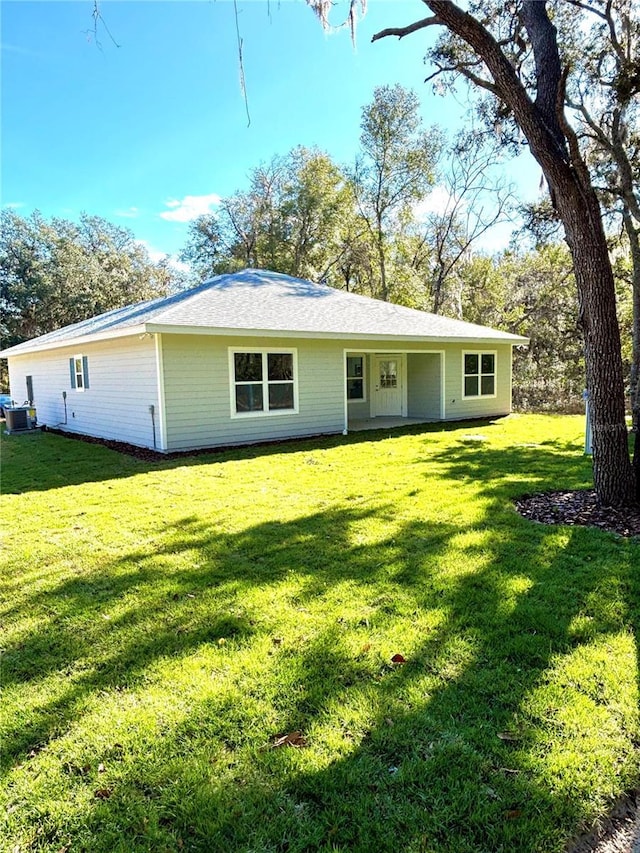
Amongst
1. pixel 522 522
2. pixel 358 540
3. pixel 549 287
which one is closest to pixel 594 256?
pixel 522 522

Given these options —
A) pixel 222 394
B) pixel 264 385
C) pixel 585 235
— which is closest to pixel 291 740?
pixel 585 235

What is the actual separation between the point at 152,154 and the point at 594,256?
18.1 metres

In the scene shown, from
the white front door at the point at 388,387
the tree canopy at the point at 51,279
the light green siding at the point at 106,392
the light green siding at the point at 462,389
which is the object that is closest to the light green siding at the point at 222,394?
the light green siding at the point at 106,392

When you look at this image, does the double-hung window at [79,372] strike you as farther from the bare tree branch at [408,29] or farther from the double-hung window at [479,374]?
the double-hung window at [479,374]

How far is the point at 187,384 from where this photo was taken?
30.7ft

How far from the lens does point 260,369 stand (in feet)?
33.7

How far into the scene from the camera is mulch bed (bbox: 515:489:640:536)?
460cm

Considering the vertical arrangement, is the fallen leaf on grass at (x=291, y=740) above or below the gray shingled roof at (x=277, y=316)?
below

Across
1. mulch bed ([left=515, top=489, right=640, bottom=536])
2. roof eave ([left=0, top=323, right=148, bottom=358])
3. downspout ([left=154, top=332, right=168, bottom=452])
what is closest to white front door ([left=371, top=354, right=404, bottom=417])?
downspout ([left=154, top=332, right=168, bottom=452])

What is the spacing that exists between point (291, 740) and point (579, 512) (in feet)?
13.1

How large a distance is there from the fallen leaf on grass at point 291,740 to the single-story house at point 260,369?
24.3 feet

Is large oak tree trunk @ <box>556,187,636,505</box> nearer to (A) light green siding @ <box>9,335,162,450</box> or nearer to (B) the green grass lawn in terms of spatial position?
(B) the green grass lawn

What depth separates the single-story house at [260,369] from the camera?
9.38 metres

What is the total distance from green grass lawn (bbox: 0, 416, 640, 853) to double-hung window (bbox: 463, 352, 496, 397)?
9.80 meters
